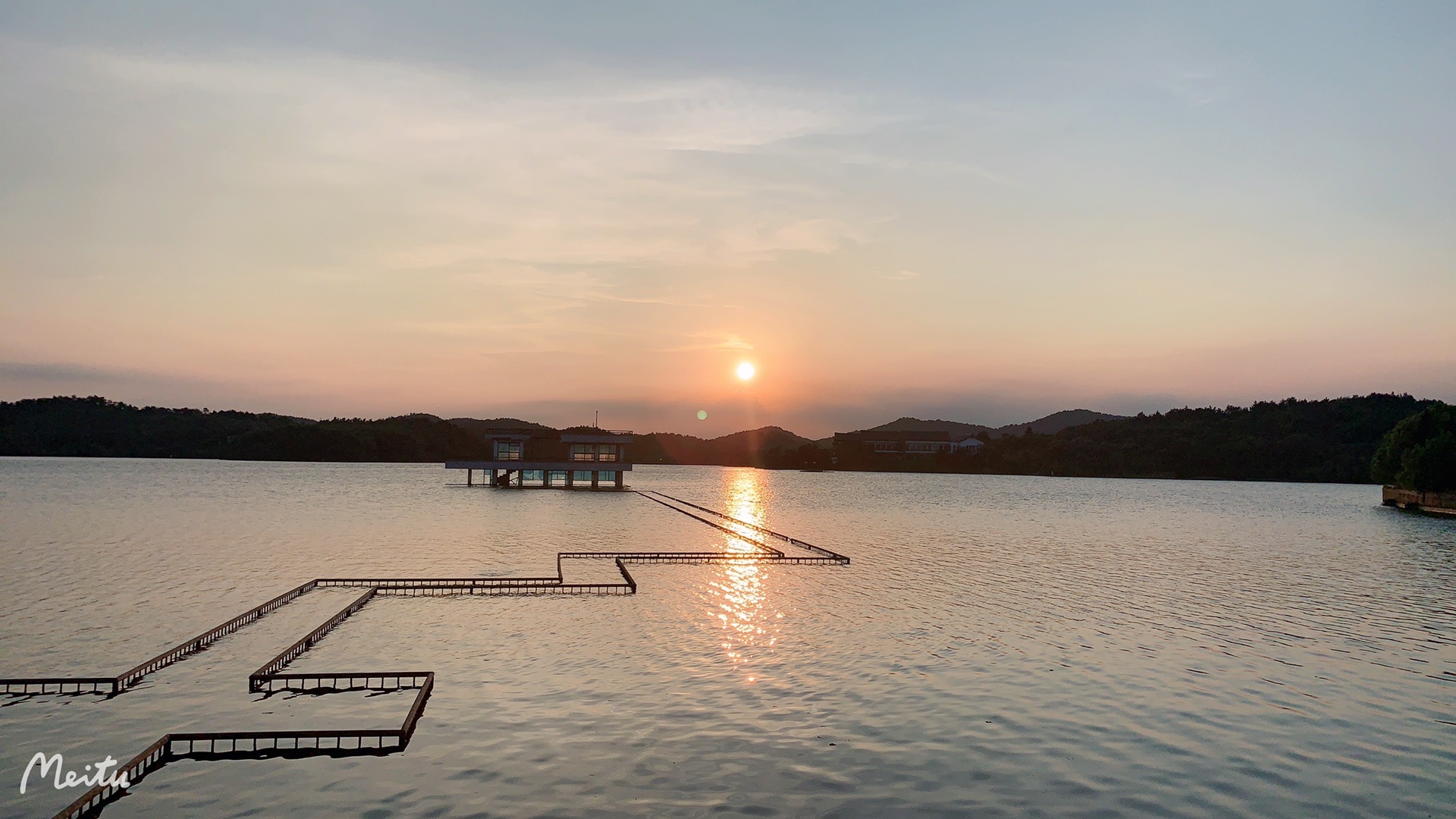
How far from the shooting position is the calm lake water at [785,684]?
17.4 meters

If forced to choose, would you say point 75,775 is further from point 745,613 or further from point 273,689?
point 745,613

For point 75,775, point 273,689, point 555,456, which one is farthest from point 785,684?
point 555,456

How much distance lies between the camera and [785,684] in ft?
83.7

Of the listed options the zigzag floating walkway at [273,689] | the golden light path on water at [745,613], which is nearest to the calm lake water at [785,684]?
the golden light path on water at [745,613]

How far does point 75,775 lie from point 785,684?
1663cm

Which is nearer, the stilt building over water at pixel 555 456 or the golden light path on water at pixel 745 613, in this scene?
the golden light path on water at pixel 745 613

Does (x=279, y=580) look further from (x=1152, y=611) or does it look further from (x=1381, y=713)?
(x=1381, y=713)

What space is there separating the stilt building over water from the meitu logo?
111 metres

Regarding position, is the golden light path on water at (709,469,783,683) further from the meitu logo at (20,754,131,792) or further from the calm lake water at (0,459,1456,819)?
the meitu logo at (20,754,131,792)

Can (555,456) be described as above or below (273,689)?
above

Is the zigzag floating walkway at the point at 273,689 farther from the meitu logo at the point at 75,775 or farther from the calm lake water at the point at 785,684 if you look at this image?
the calm lake water at the point at 785,684

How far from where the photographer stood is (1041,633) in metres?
33.9

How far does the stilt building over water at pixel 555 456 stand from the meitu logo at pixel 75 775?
11089 cm

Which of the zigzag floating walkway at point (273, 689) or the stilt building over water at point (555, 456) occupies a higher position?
the stilt building over water at point (555, 456)
